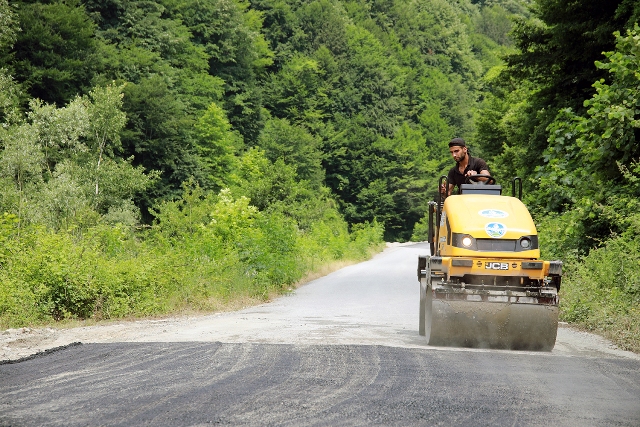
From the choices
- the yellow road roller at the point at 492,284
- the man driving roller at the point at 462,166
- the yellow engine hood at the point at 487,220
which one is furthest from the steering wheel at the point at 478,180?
the yellow road roller at the point at 492,284

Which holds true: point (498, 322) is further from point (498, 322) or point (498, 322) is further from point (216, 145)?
point (216, 145)

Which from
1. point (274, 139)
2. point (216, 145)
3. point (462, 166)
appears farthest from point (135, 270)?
point (274, 139)

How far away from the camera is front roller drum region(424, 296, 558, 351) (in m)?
10.1

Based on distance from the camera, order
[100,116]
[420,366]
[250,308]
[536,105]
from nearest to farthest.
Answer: [420,366], [250,308], [536,105], [100,116]

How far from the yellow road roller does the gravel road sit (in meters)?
0.31

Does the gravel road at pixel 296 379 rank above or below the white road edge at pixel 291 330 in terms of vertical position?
above

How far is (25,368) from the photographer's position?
7961 mm

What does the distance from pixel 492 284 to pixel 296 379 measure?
3.97m

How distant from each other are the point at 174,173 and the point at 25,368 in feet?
161

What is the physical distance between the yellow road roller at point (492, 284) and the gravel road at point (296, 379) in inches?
12.2

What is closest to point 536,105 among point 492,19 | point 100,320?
point 100,320

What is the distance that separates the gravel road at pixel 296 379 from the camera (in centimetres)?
603

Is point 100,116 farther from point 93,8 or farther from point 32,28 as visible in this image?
point 93,8

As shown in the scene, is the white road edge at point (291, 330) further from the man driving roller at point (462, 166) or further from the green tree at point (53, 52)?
the green tree at point (53, 52)
